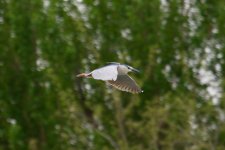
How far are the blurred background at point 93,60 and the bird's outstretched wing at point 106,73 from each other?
527cm

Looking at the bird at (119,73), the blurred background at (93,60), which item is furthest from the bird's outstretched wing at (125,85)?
the blurred background at (93,60)

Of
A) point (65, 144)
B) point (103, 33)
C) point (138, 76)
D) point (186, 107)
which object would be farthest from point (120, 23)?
point (186, 107)

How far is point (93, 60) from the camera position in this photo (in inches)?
474

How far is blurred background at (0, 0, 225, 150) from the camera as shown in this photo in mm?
11445

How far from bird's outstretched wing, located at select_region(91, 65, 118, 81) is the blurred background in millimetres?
5269

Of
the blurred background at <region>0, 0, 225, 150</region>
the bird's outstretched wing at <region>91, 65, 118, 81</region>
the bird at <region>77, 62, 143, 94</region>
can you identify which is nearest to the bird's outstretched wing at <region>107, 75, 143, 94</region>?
the bird at <region>77, 62, 143, 94</region>

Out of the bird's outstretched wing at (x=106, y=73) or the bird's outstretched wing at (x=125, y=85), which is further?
the bird's outstretched wing at (x=125, y=85)

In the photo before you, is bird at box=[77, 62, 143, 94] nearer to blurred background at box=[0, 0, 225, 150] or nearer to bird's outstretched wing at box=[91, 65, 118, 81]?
bird's outstretched wing at box=[91, 65, 118, 81]

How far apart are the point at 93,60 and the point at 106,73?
6723mm

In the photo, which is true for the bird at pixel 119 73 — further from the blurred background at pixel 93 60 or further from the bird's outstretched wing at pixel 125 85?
the blurred background at pixel 93 60

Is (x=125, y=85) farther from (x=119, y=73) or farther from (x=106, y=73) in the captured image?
(x=106, y=73)

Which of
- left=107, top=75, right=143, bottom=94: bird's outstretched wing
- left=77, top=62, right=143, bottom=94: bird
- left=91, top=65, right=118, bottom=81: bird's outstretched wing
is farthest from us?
left=107, top=75, right=143, bottom=94: bird's outstretched wing

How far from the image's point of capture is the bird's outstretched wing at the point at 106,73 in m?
5.15

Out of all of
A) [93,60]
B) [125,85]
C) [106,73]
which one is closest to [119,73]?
[125,85]
